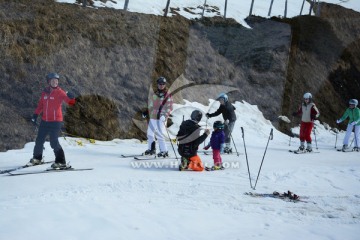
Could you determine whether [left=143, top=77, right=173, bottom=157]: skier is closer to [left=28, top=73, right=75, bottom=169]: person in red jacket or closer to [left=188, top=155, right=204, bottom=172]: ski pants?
[left=188, top=155, right=204, bottom=172]: ski pants

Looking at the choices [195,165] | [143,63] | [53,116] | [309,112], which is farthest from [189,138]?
[143,63]

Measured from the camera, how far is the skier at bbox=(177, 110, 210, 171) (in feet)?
30.2

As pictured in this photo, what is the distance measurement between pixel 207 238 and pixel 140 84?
1478 centimetres

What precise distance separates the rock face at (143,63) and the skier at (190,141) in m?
6.20

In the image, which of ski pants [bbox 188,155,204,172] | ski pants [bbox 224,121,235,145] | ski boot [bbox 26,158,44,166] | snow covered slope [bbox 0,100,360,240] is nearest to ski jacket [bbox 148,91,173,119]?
snow covered slope [bbox 0,100,360,240]

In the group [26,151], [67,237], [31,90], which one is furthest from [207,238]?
[31,90]

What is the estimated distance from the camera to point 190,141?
361 inches

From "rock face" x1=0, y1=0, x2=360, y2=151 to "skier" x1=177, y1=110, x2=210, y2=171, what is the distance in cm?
620

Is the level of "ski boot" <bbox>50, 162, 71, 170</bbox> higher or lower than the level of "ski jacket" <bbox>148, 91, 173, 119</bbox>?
lower

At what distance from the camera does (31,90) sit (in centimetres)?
1457

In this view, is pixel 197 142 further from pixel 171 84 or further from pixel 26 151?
pixel 171 84

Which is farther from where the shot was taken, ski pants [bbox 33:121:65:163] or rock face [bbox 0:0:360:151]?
rock face [bbox 0:0:360:151]

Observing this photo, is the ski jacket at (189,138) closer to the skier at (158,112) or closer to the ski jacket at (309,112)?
the skier at (158,112)

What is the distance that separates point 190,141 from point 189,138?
123 millimetres
